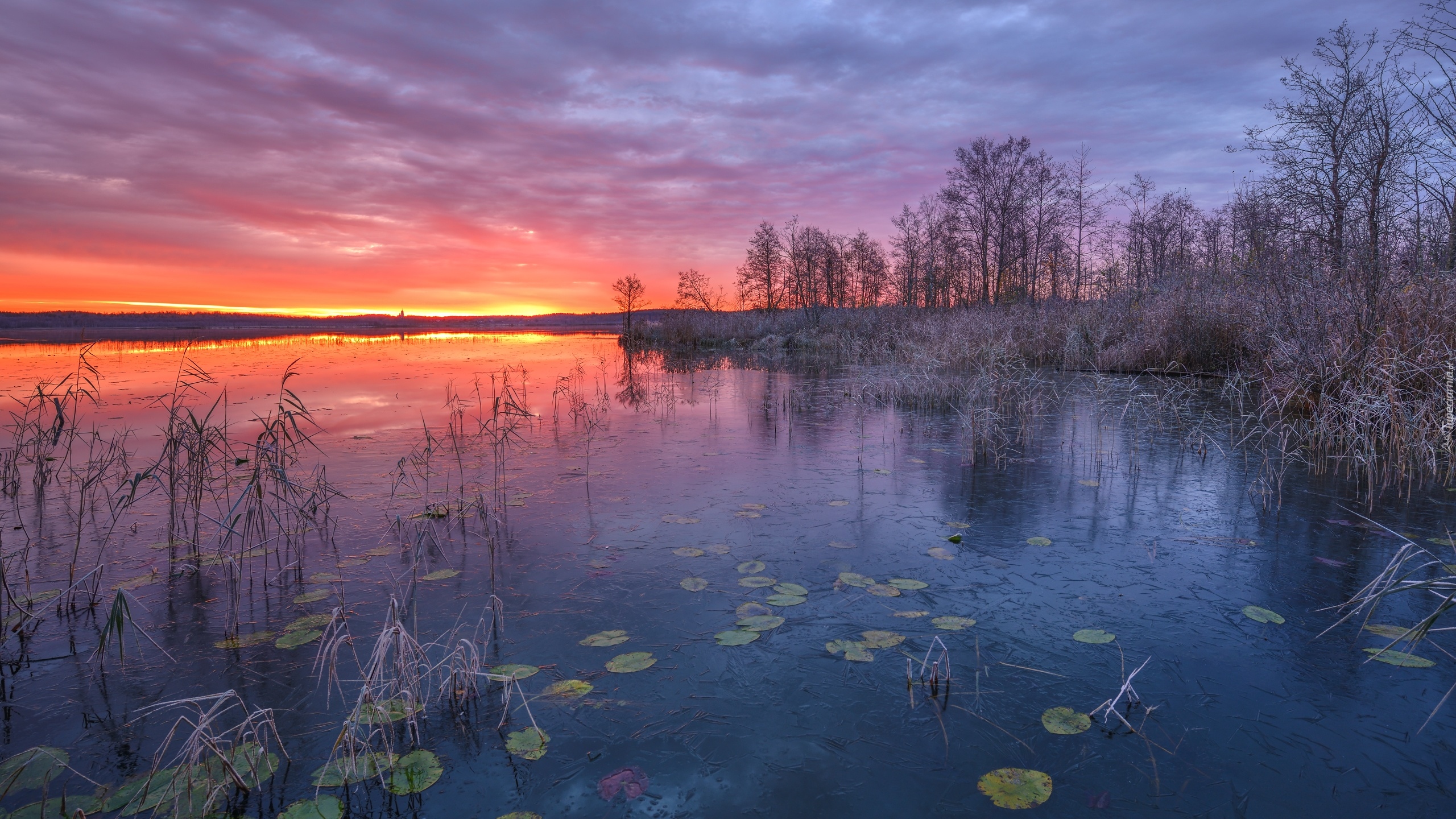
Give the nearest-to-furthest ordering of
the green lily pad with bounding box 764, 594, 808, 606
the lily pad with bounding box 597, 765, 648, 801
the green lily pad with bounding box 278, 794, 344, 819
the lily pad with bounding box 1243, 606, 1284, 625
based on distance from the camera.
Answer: the green lily pad with bounding box 278, 794, 344, 819
the lily pad with bounding box 597, 765, 648, 801
the lily pad with bounding box 1243, 606, 1284, 625
the green lily pad with bounding box 764, 594, 808, 606

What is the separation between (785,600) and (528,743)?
1692 millimetres

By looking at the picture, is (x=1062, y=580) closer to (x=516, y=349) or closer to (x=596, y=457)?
(x=596, y=457)

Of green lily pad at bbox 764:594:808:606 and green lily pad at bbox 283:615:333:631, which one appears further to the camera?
green lily pad at bbox 764:594:808:606

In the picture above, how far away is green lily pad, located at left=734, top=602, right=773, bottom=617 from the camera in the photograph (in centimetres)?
362

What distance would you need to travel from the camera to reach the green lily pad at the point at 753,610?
3617 millimetres

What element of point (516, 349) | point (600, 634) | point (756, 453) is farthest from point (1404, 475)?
point (516, 349)

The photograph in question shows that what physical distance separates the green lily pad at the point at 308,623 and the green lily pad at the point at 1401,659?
531 centimetres

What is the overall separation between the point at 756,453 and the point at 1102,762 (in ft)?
18.6

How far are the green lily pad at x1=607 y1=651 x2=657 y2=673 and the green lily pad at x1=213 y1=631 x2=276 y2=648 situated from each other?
6.17 ft

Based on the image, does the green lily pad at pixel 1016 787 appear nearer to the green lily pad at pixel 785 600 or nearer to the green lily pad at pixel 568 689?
the green lily pad at pixel 785 600

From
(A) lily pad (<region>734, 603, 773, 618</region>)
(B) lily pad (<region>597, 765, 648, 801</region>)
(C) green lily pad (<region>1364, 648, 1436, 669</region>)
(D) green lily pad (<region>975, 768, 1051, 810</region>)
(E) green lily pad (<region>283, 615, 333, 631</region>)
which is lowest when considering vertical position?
(B) lily pad (<region>597, 765, 648, 801</region>)

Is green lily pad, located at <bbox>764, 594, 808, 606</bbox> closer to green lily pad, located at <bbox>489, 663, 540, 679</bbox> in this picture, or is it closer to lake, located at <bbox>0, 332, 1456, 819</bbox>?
lake, located at <bbox>0, 332, 1456, 819</bbox>

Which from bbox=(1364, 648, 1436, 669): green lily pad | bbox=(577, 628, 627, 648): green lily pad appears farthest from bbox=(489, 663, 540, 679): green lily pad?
bbox=(1364, 648, 1436, 669): green lily pad

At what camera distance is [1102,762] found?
7.79ft
